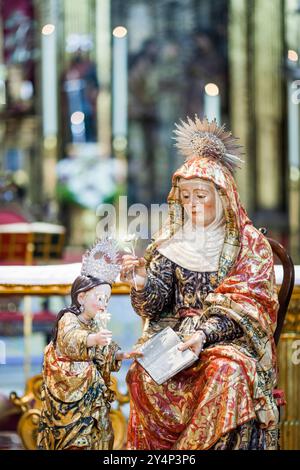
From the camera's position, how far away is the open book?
519cm

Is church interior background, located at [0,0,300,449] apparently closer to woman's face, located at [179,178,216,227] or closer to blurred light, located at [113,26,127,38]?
blurred light, located at [113,26,127,38]

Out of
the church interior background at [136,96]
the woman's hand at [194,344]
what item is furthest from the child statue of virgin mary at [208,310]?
the church interior background at [136,96]

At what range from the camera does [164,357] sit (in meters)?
5.23

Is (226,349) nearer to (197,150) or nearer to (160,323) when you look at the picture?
(160,323)

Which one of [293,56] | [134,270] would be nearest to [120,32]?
[293,56]

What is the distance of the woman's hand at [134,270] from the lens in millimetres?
5367

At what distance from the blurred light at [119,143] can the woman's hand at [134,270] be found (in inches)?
395

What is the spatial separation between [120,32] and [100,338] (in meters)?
11.2

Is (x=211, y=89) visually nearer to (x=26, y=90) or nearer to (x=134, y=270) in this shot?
(x=26, y=90)

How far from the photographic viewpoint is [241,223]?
552 cm

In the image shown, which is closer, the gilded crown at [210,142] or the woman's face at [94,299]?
the woman's face at [94,299]

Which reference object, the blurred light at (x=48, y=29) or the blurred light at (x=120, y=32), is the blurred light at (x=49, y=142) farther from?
the blurred light at (x=120, y=32)

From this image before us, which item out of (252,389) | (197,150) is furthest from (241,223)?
(252,389)

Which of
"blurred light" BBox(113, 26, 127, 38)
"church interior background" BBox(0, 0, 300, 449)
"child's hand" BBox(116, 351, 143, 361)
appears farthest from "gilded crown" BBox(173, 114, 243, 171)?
"blurred light" BBox(113, 26, 127, 38)
